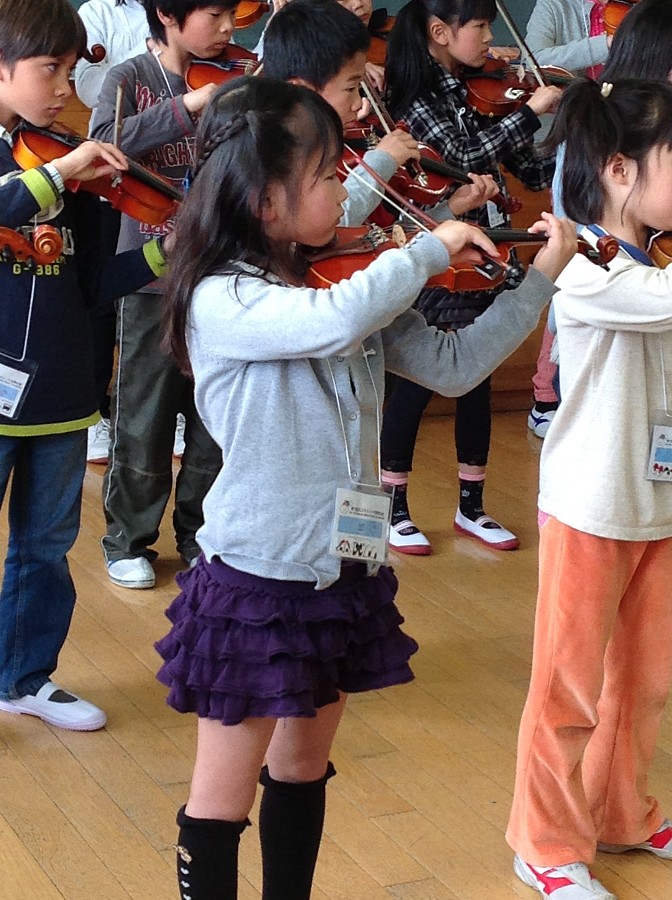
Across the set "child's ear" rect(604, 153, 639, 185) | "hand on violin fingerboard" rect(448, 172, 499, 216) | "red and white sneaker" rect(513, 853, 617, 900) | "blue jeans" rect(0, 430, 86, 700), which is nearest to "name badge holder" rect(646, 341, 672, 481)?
"child's ear" rect(604, 153, 639, 185)

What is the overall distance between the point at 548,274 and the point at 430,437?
8.81 feet

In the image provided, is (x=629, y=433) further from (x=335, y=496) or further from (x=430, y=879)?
(x=430, y=879)

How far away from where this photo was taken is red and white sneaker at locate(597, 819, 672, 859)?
1904 millimetres

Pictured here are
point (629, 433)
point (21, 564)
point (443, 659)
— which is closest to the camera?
point (629, 433)

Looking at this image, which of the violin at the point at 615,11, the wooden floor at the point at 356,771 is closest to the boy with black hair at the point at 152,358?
the wooden floor at the point at 356,771

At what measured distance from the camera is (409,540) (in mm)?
3141

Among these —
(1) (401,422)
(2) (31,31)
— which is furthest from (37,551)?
(1) (401,422)

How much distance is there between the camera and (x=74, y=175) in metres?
2.02

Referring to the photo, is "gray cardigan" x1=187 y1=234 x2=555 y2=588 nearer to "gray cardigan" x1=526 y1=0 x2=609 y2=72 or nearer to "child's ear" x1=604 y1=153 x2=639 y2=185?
"child's ear" x1=604 y1=153 x2=639 y2=185

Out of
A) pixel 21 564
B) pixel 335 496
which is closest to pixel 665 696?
pixel 335 496

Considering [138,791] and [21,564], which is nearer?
[138,791]

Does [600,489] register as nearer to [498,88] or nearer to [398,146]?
[398,146]

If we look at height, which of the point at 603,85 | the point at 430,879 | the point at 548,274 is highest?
the point at 603,85

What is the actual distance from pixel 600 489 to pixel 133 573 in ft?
4.62
